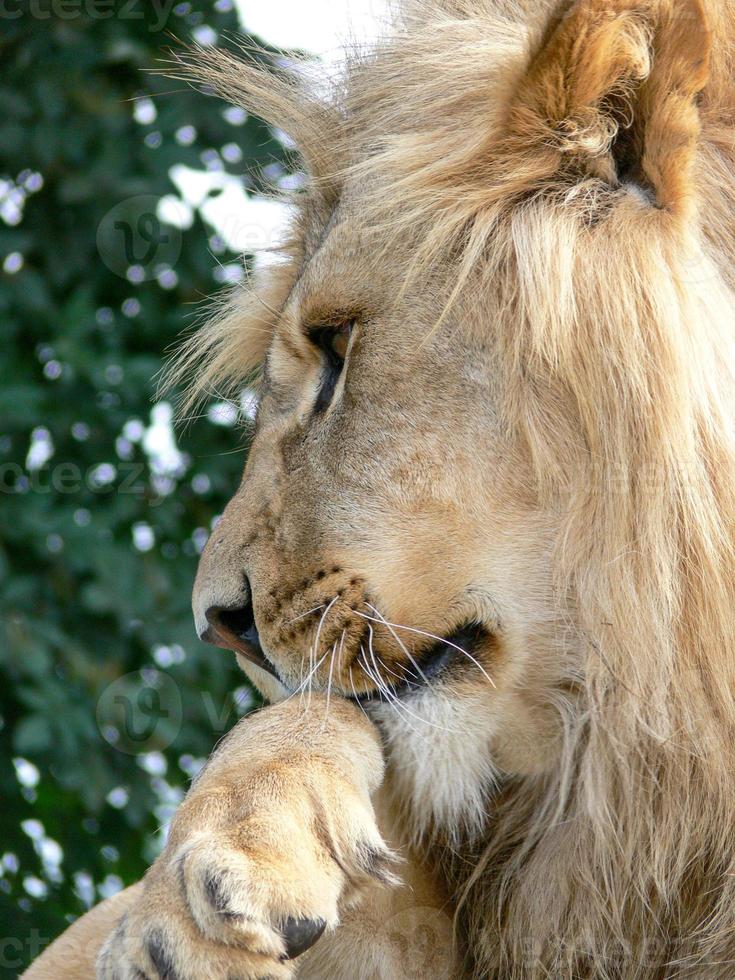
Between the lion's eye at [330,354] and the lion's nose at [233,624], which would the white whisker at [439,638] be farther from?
the lion's eye at [330,354]

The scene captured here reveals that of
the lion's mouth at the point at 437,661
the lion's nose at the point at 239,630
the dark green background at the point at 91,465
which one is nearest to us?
the lion's mouth at the point at 437,661

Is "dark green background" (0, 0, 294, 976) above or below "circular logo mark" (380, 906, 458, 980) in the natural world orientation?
below

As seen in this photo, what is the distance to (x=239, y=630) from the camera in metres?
1.61

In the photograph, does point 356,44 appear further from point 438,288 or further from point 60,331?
point 60,331

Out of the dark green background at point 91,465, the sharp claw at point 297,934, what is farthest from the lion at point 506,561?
the dark green background at point 91,465

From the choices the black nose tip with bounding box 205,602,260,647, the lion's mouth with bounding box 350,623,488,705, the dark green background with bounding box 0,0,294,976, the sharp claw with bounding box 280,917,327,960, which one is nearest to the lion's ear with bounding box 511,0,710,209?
the lion's mouth with bounding box 350,623,488,705

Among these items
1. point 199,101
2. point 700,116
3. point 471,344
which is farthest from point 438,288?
point 199,101

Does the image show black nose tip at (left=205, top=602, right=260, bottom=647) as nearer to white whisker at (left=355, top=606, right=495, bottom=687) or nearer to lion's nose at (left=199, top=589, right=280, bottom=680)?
lion's nose at (left=199, top=589, right=280, bottom=680)

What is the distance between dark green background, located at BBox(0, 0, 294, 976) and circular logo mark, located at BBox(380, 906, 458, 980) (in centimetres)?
141

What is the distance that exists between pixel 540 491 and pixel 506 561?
84mm

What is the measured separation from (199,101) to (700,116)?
1.79 meters

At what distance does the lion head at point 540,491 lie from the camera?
4.51 feet

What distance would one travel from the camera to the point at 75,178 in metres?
3.03

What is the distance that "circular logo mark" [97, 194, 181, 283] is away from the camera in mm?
2977
